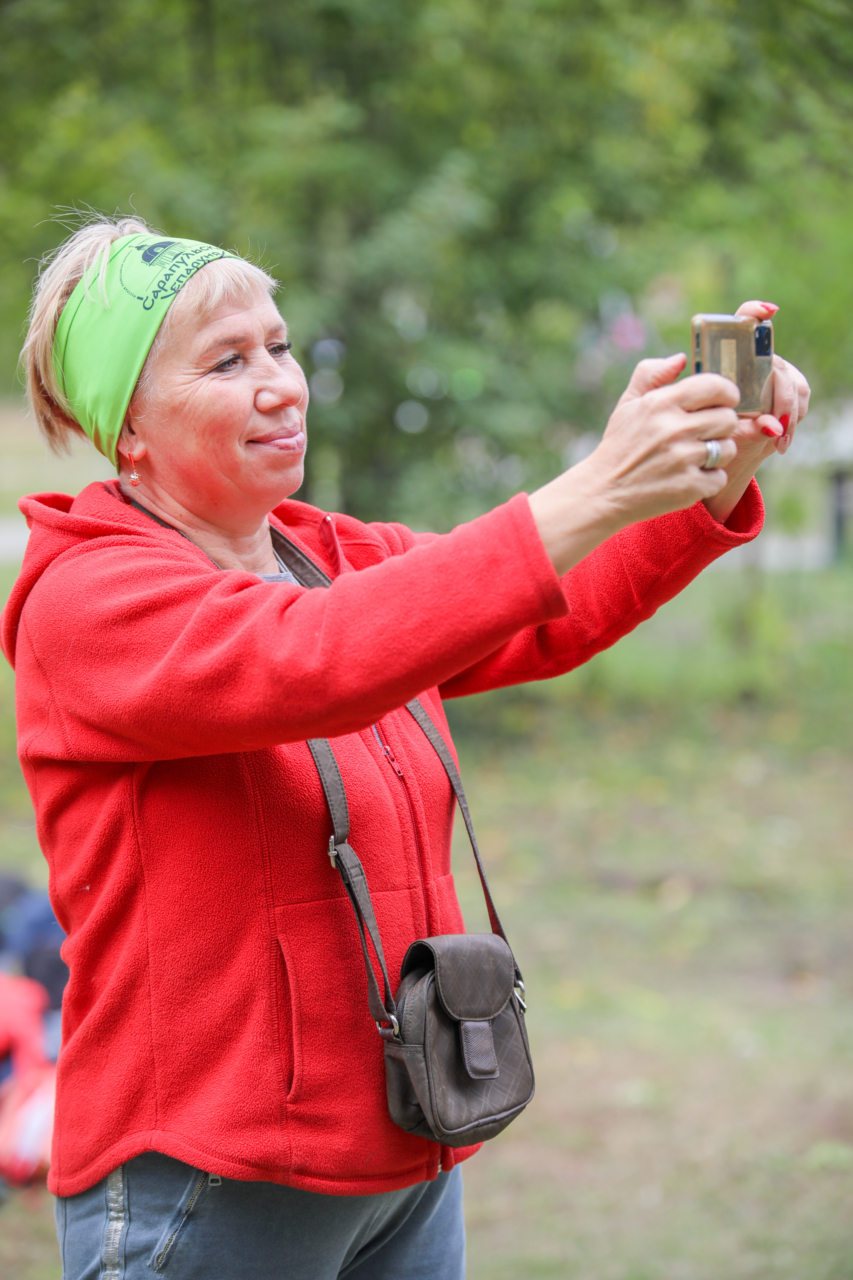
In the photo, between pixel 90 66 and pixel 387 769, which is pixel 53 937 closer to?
→ pixel 387 769

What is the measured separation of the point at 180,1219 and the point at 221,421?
1006 mm

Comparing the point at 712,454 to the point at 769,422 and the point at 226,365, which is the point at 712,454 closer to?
the point at 769,422

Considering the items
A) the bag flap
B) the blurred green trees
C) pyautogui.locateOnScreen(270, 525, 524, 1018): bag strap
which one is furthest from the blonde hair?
the blurred green trees

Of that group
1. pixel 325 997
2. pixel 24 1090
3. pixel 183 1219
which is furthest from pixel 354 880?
pixel 24 1090

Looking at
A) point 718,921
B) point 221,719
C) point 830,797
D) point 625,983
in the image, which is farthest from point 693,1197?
point 830,797

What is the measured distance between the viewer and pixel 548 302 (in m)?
8.42

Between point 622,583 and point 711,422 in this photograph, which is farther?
point 622,583

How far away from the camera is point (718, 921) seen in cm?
550

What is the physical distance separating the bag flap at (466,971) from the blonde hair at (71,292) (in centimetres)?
82

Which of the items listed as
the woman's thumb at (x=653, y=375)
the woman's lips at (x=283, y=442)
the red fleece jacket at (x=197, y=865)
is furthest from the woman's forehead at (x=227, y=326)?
the woman's thumb at (x=653, y=375)

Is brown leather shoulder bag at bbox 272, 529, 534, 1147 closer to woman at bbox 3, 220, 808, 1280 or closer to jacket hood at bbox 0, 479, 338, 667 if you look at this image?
woman at bbox 3, 220, 808, 1280

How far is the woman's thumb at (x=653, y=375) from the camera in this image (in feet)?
4.38

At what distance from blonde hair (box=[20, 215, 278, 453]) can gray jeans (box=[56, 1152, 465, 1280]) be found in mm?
1014

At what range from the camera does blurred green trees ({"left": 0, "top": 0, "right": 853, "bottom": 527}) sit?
7105 millimetres
